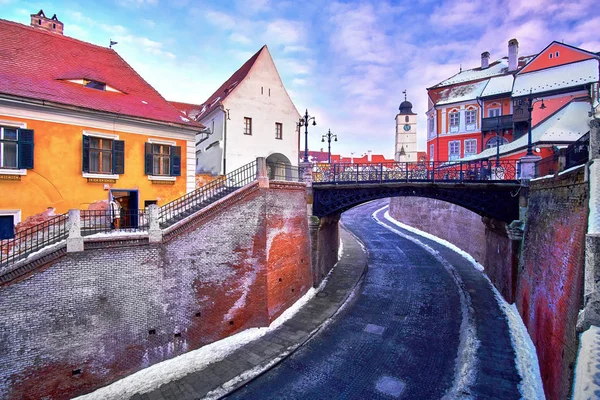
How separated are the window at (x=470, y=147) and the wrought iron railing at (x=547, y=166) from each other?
22.2 m

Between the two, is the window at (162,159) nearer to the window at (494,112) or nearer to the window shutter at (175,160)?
the window shutter at (175,160)

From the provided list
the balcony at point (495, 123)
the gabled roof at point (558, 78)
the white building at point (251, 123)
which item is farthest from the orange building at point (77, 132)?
the balcony at point (495, 123)

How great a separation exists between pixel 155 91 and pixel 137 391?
1478 cm

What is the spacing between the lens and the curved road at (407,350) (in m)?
10.4

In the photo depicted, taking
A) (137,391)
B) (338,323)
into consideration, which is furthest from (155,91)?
(338,323)

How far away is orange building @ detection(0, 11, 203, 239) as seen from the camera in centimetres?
1192

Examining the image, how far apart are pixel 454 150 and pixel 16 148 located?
1562 inches

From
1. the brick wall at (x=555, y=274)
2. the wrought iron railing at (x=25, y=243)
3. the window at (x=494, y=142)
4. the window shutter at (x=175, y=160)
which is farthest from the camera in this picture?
the window at (x=494, y=142)

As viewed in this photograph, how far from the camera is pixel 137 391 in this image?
1062 cm

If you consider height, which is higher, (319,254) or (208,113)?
(208,113)

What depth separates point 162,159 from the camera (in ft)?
52.5

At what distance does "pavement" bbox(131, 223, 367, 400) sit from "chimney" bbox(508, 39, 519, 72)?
35.2 m

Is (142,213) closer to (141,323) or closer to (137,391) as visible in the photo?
(141,323)

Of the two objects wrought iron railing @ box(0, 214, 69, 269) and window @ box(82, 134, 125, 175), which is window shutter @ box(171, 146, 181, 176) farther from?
wrought iron railing @ box(0, 214, 69, 269)
